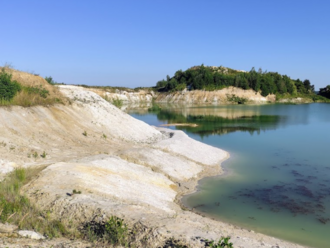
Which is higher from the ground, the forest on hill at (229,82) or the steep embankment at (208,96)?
the forest on hill at (229,82)

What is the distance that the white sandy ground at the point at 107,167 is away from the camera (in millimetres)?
10258

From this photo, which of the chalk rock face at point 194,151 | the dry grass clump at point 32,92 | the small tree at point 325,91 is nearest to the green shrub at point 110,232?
the chalk rock face at point 194,151

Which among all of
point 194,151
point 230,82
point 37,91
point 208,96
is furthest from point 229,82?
point 37,91

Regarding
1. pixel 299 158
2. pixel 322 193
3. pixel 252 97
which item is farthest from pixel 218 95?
pixel 322 193

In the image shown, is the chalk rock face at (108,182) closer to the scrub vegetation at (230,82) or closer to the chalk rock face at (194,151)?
the chalk rock face at (194,151)

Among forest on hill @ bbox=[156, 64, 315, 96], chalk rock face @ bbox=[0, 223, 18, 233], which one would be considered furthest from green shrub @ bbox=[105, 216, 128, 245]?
forest on hill @ bbox=[156, 64, 315, 96]

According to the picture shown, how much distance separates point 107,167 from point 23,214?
6.69m

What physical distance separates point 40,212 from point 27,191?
2015 mm

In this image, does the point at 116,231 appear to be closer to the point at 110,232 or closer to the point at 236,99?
the point at 110,232

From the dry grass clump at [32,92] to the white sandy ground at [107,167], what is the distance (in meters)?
0.80

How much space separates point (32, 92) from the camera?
82.4ft

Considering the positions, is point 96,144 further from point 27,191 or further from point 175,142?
point 27,191

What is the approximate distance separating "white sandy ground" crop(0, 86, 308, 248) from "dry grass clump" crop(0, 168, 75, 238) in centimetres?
43

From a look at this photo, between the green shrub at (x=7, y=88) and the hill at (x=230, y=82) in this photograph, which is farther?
the hill at (x=230, y=82)
